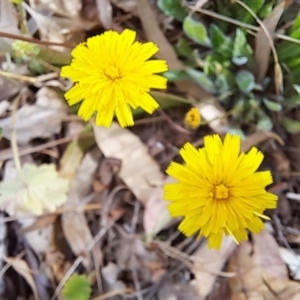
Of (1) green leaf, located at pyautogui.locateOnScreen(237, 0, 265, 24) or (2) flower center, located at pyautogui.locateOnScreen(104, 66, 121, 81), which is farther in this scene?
(1) green leaf, located at pyautogui.locateOnScreen(237, 0, 265, 24)

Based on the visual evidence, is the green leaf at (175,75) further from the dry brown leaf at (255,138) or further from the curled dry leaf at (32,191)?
the curled dry leaf at (32,191)

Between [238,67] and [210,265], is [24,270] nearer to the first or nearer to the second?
[210,265]

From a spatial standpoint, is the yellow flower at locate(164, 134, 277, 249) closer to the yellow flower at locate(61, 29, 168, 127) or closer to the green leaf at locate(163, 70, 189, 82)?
the yellow flower at locate(61, 29, 168, 127)

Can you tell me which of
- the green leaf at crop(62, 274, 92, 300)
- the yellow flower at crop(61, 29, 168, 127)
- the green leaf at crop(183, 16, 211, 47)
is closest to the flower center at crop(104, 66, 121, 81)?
the yellow flower at crop(61, 29, 168, 127)

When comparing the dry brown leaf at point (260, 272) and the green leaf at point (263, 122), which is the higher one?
the green leaf at point (263, 122)

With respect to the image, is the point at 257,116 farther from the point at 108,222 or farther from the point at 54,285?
the point at 54,285

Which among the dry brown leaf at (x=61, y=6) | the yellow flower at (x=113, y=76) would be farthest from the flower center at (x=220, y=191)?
the dry brown leaf at (x=61, y=6)

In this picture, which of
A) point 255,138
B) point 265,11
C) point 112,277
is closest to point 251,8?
point 265,11
